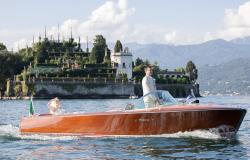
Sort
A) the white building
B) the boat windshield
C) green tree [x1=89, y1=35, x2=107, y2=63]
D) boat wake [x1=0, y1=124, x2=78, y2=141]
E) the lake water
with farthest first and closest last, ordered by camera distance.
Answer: the white building
green tree [x1=89, y1=35, x2=107, y2=63]
boat wake [x1=0, y1=124, x2=78, y2=141]
the boat windshield
the lake water

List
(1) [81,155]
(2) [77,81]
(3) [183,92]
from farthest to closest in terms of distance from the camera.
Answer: (3) [183,92]
(2) [77,81]
(1) [81,155]

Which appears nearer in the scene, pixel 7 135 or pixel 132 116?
A: pixel 132 116

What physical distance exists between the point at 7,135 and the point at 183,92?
14531 centimetres

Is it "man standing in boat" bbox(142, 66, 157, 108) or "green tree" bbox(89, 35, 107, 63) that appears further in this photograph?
"green tree" bbox(89, 35, 107, 63)

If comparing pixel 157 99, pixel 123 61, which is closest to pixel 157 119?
pixel 157 99

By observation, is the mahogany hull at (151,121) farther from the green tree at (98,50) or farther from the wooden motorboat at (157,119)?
the green tree at (98,50)

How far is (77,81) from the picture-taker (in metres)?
152

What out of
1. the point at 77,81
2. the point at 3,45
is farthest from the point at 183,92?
the point at 3,45

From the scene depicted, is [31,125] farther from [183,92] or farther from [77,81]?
[183,92]

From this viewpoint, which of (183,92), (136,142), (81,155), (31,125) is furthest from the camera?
(183,92)

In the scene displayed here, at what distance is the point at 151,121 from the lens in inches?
927

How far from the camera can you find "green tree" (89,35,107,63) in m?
160

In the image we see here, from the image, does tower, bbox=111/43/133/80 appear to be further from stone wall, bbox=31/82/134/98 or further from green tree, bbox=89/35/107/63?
stone wall, bbox=31/82/134/98

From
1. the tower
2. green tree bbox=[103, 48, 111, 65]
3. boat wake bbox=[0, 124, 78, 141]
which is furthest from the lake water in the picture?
the tower
